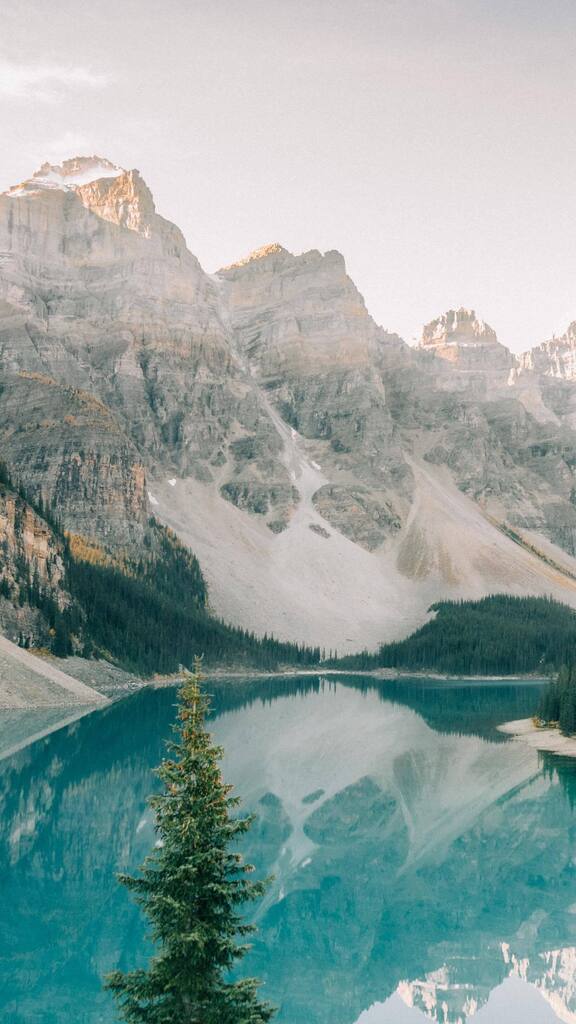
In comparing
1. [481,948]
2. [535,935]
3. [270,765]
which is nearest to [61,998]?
[481,948]

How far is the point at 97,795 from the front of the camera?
174ft

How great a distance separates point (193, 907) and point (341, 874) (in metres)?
25.6

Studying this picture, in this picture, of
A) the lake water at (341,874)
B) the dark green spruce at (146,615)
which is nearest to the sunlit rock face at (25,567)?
the dark green spruce at (146,615)

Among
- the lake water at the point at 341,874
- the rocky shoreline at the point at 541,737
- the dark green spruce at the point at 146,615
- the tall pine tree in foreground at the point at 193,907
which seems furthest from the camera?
the dark green spruce at the point at 146,615

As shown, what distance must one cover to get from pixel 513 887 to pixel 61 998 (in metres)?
19.7

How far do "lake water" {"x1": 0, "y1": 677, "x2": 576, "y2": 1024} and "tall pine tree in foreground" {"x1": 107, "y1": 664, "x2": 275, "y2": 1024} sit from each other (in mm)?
9012

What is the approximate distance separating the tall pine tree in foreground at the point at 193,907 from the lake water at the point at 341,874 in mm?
9012

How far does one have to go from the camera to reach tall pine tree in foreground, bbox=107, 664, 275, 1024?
15828 mm

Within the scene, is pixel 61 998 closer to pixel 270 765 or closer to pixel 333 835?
pixel 333 835

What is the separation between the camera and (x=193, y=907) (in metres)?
16.0

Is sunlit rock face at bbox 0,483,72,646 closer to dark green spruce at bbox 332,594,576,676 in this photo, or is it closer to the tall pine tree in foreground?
dark green spruce at bbox 332,594,576,676

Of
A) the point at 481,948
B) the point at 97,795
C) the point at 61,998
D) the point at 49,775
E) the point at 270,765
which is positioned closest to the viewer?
the point at 61,998

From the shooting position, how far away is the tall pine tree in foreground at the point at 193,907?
15828mm

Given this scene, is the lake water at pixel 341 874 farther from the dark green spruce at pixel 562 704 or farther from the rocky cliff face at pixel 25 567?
the rocky cliff face at pixel 25 567
